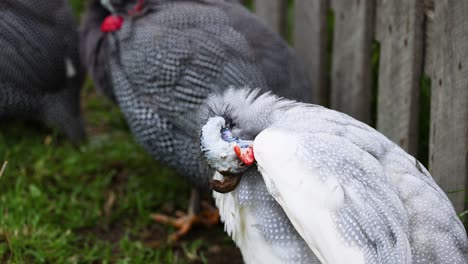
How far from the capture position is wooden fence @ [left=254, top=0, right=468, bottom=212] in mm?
2629

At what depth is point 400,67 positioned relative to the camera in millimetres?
2930

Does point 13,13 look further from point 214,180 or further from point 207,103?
point 214,180

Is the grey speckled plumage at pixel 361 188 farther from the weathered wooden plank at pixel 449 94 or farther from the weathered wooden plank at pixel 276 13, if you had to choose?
the weathered wooden plank at pixel 276 13

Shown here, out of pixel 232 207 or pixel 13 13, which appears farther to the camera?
pixel 13 13

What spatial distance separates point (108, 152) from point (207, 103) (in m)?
1.68

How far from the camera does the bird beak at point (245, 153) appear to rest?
2314mm

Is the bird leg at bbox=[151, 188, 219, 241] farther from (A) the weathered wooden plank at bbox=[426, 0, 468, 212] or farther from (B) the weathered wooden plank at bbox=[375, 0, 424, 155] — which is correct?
(A) the weathered wooden plank at bbox=[426, 0, 468, 212]

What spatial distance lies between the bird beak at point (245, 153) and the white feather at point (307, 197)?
0.11 metres

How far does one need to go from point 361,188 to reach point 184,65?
45.9 inches

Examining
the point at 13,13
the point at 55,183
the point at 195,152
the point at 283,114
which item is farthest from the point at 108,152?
the point at 283,114

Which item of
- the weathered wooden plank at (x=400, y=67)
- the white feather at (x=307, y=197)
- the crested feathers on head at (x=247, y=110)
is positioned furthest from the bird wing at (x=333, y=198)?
the weathered wooden plank at (x=400, y=67)

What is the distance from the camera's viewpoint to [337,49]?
11.4 feet

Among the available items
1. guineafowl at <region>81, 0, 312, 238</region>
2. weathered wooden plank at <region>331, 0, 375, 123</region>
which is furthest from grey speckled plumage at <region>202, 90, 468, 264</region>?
weathered wooden plank at <region>331, 0, 375, 123</region>

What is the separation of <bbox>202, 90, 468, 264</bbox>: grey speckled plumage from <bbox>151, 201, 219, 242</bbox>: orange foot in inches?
41.0
